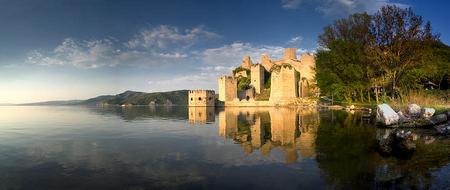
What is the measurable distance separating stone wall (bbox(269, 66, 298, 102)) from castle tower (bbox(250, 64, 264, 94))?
1670 cm

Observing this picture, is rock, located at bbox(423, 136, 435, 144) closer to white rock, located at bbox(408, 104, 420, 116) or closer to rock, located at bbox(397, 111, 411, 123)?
rock, located at bbox(397, 111, 411, 123)

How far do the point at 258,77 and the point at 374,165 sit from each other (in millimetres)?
92432

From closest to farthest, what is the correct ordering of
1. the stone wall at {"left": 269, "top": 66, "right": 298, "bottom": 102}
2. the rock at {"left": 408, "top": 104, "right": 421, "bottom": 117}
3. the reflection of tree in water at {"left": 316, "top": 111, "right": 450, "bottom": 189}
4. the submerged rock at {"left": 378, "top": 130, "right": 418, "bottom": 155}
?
the reflection of tree in water at {"left": 316, "top": 111, "right": 450, "bottom": 189}, the submerged rock at {"left": 378, "top": 130, "right": 418, "bottom": 155}, the rock at {"left": 408, "top": 104, "right": 421, "bottom": 117}, the stone wall at {"left": 269, "top": 66, "right": 298, "bottom": 102}

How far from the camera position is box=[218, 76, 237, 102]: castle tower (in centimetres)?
9631

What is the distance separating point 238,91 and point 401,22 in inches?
2835

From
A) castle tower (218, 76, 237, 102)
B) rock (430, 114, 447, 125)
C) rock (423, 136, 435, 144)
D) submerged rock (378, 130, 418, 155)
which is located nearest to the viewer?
submerged rock (378, 130, 418, 155)

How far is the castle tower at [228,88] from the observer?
96312mm

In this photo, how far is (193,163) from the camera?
975 cm

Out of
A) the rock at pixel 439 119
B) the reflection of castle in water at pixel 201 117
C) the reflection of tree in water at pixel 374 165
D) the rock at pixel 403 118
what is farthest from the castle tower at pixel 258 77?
the reflection of tree in water at pixel 374 165

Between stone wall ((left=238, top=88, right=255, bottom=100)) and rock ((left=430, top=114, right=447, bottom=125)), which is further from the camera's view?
stone wall ((left=238, top=88, right=255, bottom=100))

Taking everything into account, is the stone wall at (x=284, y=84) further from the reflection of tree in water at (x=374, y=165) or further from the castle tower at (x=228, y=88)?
the reflection of tree in water at (x=374, y=165)

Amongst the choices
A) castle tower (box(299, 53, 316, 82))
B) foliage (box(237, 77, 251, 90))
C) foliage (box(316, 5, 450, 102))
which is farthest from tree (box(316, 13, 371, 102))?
foliage (box(237, 77, 251, 90))

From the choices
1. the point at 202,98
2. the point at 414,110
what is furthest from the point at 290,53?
the point at 414,110

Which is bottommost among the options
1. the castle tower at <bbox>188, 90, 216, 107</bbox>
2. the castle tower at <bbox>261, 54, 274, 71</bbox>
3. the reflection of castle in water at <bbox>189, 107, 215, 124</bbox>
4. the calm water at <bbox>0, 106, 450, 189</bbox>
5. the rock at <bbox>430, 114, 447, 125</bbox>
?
the calm water at <bbox>0, 106, 450, 189</bbox>
